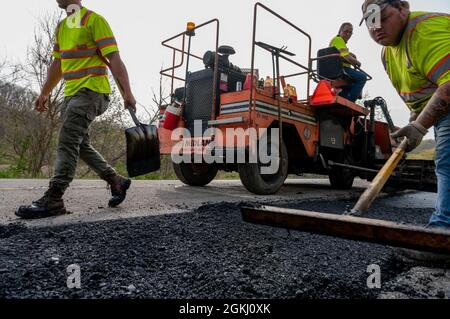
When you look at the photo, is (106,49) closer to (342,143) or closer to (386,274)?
(386,274)

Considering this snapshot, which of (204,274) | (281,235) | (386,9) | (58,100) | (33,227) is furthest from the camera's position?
(58,100)

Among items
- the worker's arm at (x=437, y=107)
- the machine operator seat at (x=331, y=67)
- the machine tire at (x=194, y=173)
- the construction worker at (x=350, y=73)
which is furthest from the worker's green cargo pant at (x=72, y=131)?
the construction worker at (x=350, y=73)

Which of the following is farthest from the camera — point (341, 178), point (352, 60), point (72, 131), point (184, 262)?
point (341, 178)

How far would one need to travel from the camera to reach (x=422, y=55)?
1766mm

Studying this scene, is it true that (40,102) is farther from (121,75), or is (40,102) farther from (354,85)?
(354,85)

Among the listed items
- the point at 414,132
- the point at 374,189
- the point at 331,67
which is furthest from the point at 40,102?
the point at 331,67

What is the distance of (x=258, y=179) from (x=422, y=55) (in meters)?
2.60

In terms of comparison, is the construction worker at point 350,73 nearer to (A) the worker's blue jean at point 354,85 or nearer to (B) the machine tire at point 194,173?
(A) the worker's blue jean at point 354,85

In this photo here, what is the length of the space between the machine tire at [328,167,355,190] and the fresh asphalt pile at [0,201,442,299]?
4.25m

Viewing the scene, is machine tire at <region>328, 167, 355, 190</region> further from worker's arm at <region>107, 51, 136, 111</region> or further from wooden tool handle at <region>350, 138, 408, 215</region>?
worker's arm at <region>107, 51, 136, 111</region>

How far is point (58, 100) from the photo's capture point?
1118 centimetres

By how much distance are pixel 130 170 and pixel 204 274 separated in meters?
1.70

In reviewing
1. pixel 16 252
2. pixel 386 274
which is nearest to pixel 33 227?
pixel 16 252

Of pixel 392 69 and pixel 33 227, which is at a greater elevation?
pixel 392 69
